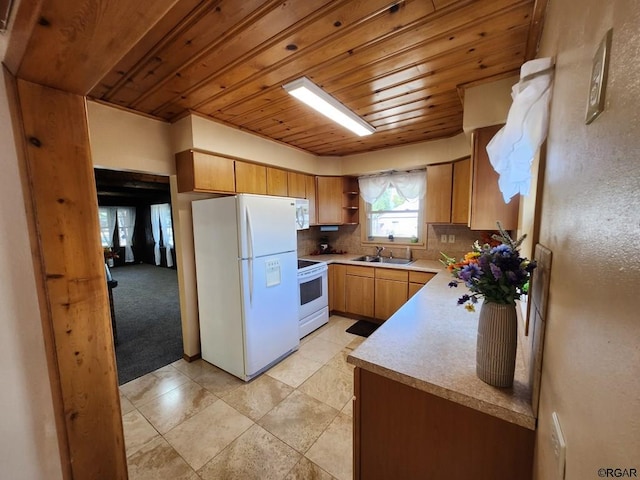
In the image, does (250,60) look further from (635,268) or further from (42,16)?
(635,268)

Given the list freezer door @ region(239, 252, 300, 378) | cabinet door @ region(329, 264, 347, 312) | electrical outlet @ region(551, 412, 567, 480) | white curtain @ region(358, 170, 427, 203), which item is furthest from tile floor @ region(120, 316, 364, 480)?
white curtain @ region(358, 170, 427, 203)

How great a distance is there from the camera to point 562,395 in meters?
0.54

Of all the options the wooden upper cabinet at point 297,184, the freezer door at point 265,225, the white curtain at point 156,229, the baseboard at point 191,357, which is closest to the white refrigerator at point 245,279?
the freezer door at point 265,225

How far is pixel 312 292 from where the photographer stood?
3.26 m

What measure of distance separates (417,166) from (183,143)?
2.72 m

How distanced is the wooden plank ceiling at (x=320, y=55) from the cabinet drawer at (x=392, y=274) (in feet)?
5.90

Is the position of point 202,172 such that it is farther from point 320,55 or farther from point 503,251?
point 503,251

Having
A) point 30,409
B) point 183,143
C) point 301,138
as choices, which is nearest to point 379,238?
point 301,138

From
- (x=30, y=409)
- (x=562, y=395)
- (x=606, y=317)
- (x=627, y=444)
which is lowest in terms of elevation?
(x=30, y=409)

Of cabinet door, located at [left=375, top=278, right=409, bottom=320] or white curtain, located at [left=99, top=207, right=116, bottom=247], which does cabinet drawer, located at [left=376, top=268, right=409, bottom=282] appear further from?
white curtain, located at [left=99, top=207, right=116, bottom=247]

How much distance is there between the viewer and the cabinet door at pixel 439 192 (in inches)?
120

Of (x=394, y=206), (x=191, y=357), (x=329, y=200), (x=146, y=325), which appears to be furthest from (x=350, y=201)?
(x=146, y=325)

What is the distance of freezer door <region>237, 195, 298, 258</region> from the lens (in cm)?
224

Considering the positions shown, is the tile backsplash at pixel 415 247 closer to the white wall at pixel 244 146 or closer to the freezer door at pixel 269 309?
the white wall at pixel 244 146
